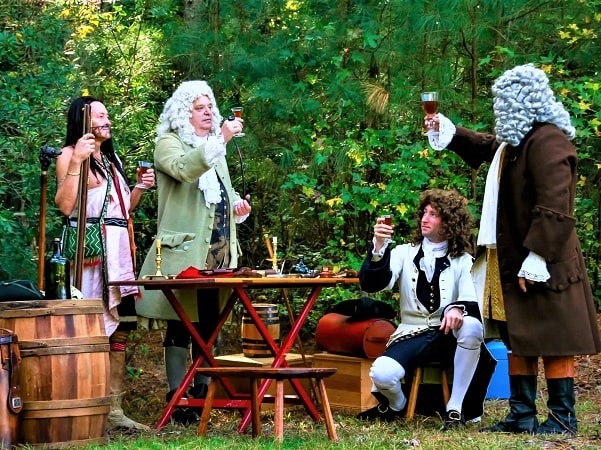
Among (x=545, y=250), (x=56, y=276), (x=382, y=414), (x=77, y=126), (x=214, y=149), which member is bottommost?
(x=382, y=414)

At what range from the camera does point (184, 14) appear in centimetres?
790

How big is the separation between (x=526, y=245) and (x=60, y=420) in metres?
2.29

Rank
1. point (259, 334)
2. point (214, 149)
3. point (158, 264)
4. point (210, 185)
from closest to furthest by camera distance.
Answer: point (214, 149), point (158, 264), point (210, 185), point (259, 334)

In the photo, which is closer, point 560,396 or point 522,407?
point 560,396

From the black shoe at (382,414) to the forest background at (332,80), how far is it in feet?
5.70

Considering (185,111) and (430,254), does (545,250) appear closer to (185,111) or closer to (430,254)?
(430,254)

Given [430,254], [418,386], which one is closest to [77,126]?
[430,254]

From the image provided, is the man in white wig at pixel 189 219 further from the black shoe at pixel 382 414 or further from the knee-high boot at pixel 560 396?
the knee-high boot at pixel 560 396

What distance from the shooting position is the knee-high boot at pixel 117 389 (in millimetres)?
5562

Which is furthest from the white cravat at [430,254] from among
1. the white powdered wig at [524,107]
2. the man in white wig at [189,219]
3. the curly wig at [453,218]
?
the man in white wig at [189,219]

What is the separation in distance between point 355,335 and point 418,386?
2.07 feet

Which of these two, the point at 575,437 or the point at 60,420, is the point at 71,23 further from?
the point at 575,437

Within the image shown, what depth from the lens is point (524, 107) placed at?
5.01 metres

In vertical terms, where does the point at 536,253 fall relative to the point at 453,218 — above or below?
below
